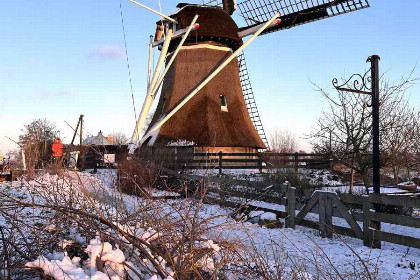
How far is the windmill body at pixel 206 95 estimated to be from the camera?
731 inches

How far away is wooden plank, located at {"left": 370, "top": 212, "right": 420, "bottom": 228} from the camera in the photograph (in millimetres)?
5789

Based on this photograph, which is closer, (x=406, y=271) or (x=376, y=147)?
(x=406, y=271)

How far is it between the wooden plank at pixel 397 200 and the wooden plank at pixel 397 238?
0.49 meters

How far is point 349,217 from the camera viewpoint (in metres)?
6.88

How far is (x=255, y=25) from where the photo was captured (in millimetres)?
19844

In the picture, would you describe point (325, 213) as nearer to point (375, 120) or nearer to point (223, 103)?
point (375, 120)

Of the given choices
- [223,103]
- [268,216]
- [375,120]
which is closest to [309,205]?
[268,216]

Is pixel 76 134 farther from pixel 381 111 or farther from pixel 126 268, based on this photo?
pixel 381 111

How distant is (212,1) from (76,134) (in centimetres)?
1771

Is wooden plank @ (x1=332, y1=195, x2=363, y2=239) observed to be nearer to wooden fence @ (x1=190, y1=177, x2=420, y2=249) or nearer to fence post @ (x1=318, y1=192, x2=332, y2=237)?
wooden fence @ (x1=190, y1=177, x2=420, y2=249)

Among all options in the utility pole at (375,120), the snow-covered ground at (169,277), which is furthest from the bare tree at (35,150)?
the utility pole at (375,120)

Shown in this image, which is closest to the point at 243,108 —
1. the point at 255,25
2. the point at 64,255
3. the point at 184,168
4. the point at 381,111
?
the point at 255,25

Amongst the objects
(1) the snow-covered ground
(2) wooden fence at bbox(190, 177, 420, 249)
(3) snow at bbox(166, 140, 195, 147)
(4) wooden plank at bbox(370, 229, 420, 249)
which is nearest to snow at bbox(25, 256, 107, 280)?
(1) the snow-covered ground

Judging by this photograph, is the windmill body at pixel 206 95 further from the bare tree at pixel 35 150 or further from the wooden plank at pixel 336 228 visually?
the wooden plank at pixel 336 228
